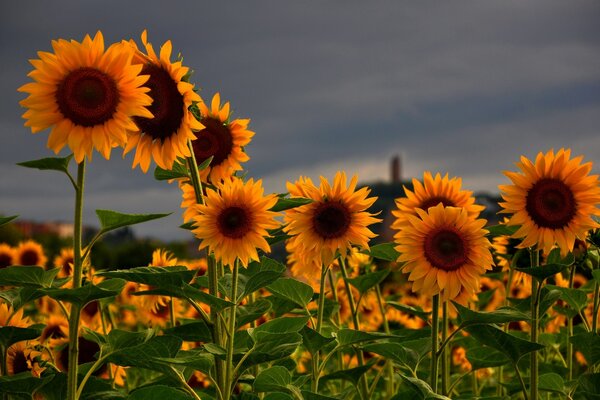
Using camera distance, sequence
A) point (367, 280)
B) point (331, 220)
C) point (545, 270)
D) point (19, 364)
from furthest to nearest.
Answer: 1. point (367, 280)
2. point (19, 364)
3. point (331, 220)
4. point (545, 270)

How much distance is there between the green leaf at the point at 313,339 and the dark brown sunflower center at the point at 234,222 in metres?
0.50

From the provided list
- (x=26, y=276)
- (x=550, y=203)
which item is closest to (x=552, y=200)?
(x=550, y=203)

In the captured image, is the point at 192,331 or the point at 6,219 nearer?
the point at 6,219

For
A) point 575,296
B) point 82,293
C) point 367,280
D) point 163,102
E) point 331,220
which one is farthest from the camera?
point 367,280

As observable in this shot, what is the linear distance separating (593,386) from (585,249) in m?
0.63

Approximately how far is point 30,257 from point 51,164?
15.0ft

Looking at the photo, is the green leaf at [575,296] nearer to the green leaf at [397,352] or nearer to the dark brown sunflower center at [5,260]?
the green leaf at [397,352]

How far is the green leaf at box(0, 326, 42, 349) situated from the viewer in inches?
128

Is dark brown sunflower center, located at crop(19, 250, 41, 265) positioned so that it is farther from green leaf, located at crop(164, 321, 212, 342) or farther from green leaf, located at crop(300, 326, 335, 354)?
green leaf, located at crop(300, 326, 335, 354)

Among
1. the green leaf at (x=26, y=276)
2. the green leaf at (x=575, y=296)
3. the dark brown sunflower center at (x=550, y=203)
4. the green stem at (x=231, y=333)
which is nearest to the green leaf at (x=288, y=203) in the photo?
the green stem at (x=231, y=333)

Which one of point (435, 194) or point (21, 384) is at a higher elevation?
point (435, 194)

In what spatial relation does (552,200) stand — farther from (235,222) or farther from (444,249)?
(235,222)

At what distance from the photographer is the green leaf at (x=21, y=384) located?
10.1 ft

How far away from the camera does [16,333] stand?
128 inches
